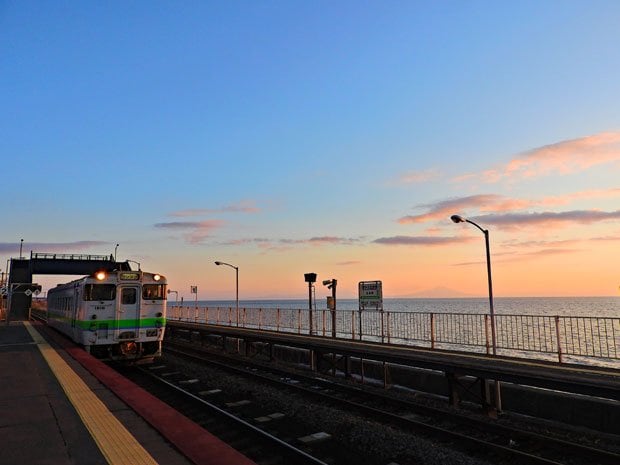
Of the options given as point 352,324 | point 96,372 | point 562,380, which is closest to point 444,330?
point 352,324

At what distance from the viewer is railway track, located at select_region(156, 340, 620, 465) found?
7.26 meters

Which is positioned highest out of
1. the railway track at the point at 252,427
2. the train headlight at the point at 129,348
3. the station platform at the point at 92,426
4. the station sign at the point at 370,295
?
the station sign at the point at 370,295

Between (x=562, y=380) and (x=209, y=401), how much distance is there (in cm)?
781

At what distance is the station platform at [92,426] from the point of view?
5699 mm

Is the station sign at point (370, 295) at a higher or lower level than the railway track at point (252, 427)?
higher

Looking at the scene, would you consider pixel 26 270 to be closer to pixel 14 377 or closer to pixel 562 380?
pixel 14 377

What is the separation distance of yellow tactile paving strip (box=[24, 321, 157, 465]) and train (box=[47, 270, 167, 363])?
4.44 metres

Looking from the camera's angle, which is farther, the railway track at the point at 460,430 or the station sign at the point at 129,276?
the station sign at the point at 129,276

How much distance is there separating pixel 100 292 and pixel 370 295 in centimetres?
998

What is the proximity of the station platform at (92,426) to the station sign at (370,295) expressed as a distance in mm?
10001

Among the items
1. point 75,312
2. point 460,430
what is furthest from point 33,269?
point 460,430

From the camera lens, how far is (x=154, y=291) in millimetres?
16859

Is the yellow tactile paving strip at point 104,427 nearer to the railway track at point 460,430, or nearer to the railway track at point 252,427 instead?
the railway track at point 252,427

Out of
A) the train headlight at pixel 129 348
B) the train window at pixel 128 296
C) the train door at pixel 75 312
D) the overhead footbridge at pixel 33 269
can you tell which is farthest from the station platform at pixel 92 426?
the overhead footbridge at pixel 33 269
